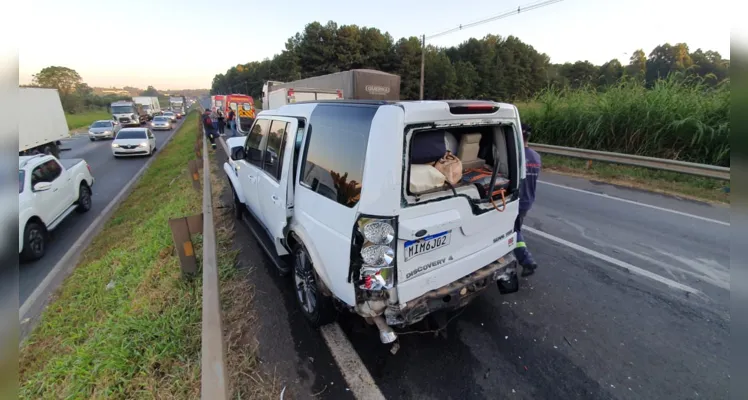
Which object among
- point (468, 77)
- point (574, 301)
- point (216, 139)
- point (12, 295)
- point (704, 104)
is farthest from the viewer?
point (468, 77)

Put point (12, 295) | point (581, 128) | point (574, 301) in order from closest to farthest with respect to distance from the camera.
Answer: point (12, 295) → point (574, 301) → point (581, 128)

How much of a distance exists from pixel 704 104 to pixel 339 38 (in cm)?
4656

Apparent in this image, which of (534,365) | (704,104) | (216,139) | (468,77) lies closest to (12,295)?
(534,365)

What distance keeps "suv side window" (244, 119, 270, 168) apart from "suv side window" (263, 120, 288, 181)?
217mm

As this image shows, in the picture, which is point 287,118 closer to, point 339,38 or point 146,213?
point 146,213

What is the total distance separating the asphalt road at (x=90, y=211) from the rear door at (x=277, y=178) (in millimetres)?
3846

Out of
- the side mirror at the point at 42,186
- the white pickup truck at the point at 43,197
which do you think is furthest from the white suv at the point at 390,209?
the side mirror at the point at 42,186

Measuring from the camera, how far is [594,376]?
2527mm

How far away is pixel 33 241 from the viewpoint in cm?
539

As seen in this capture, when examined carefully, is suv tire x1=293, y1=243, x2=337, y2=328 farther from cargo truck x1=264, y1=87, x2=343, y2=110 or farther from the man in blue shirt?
cargo truck x1=264, y1=87, x2=343, y2=110

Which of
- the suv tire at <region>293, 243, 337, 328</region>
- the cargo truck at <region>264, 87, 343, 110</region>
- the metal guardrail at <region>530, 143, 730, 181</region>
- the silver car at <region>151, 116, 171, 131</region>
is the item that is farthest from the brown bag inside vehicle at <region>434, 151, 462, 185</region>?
the silver car at <region>151, 116, 171, 131</region>

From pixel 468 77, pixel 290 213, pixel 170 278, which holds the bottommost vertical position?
pixel 170 278

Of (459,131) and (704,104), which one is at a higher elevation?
(704,104)

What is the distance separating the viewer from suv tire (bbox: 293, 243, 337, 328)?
2.94 m
